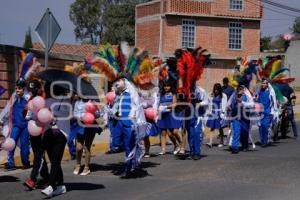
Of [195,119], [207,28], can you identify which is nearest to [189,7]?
[207,28]

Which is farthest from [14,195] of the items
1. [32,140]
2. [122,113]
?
[122,113]

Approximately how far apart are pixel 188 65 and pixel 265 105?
11.8 ft

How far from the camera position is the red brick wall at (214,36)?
138 ft

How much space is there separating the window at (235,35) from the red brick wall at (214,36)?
309 millimetres

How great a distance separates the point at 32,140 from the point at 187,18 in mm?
33749

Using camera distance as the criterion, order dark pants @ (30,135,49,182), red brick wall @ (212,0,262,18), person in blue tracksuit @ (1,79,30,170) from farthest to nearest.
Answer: red brick wall @ (212,0,262,18), person in blue tracksuit @ (1,79,30,170), dark pants @ (30,135,49,182)

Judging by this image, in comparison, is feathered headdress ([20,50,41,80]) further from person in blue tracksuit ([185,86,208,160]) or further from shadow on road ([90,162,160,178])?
person in blue tracksuit ([185,86,208,160])

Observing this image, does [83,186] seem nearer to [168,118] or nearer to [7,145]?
[7,145]

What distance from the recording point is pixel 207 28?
142 feet

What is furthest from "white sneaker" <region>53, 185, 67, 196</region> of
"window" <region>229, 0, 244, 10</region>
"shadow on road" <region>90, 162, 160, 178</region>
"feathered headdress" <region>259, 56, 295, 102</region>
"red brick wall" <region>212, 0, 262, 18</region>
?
"window" <region>229, 0, 244, 10</region>

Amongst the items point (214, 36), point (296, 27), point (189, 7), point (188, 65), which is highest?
point (296, 27)

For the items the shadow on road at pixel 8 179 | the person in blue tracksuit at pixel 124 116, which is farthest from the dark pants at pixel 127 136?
the shadow on road at pixel 8 179

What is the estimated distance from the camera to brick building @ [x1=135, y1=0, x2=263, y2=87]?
41938 millimetres

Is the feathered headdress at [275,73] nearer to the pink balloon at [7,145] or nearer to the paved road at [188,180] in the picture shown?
the paved road at [188,180]
